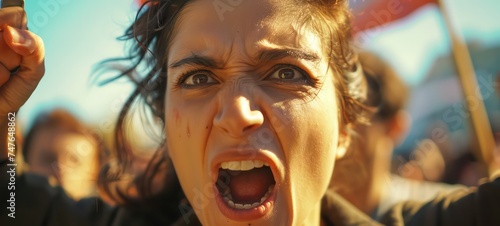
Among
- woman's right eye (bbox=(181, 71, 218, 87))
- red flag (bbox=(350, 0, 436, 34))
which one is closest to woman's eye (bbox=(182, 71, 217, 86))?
woman's right eye (bbox=(181, 71, 218, 87))

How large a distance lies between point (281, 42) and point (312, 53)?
0.32ft

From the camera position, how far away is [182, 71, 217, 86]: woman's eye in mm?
1672

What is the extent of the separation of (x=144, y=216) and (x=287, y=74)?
0.74 m

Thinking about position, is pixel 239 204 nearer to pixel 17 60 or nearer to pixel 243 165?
pixel 243 165

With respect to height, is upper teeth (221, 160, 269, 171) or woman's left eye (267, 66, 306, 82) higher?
woman's left eye (267, 66, 306, 82)

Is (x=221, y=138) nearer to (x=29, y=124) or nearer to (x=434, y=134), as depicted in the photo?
(x=29, y=124)

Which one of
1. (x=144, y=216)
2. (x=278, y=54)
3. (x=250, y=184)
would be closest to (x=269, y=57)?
(x=278, y=54)

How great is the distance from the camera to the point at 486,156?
9.00 ft

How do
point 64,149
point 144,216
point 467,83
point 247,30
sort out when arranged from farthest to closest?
1. point 64,149
2. point 467,83
3. point 144,216
4. point 247,30

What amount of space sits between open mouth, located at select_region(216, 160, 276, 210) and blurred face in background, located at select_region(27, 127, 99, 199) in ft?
3.47

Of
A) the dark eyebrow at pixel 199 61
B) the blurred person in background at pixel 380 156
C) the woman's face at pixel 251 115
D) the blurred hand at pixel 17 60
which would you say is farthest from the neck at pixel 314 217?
the blurred hand at pixel 17 60

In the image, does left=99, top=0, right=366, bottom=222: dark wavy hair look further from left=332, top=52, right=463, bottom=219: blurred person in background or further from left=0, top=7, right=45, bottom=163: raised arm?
left=332, top=52, right=463, bottom=219: blurred person in background

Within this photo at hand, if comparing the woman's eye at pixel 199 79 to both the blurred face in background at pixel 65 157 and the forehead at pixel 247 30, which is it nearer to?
the forehead at pixel 247 30

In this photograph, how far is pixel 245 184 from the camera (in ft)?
5.58
